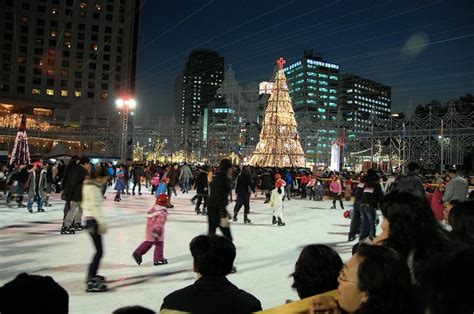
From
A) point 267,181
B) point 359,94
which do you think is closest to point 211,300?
point 267,181

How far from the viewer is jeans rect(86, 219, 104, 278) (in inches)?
203

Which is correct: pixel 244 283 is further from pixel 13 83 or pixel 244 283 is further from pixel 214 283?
pixel 13 83

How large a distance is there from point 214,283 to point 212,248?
29 cm

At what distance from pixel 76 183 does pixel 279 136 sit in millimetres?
21787

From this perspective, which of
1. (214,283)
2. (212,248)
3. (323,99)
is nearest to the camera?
(214,283)

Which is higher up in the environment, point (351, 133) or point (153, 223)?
point (351, 133)

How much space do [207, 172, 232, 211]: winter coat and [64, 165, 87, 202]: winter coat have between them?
2.99 m

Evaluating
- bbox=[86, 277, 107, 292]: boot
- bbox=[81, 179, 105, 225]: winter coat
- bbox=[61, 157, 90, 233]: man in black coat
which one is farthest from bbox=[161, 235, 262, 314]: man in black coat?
bbox=[61, 157, 90, 233]: man in black coat

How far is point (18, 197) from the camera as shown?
14797 millimetres

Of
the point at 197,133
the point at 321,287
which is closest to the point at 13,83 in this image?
the point at 197,133

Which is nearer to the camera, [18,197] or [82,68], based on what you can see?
[18,197]

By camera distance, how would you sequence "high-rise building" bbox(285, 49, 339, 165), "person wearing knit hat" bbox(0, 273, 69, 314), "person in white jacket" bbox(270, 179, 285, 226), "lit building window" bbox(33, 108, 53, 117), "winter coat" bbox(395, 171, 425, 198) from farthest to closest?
"high-rise building" bbox(285, 49, 339, 165) → "lit building window" bbox(33, 108, 53, 117) → "person in white jacket" bbox(270, 179, 285, 226) → "winter coat" bbox(395, 171, 425, 198) → "person wearing knit hat" bbox(0, 273, 69, 314)

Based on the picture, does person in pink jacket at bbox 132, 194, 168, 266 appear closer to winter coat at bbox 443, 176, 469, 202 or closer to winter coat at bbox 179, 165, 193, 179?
winter coat at bbox 443, 176, 469, 202

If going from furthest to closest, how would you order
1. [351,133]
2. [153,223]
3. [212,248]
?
[351,133], [153,223], [212,248]
